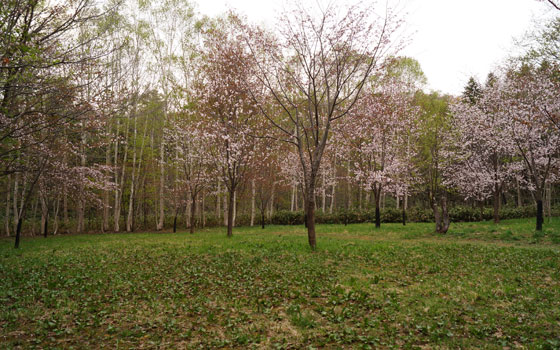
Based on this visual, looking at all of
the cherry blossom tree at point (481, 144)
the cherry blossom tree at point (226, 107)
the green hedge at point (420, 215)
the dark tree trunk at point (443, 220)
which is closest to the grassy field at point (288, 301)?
the dark tree trunk at point (443, 220)

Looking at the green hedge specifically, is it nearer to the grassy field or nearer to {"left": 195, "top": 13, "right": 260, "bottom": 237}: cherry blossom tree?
{"left": 195, "top": 13, "right": 260, "bottom": 237}: cherry blossom tree

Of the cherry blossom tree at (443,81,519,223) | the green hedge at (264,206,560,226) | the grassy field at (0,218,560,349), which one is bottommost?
the grassy field at (0,218,560,349)


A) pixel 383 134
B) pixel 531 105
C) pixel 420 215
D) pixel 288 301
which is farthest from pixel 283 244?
pixel 420 215

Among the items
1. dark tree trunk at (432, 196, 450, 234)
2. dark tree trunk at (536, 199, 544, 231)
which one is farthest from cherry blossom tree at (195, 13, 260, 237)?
dark tree trunk at (536, 199, 544, 231)

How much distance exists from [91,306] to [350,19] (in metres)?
13.1

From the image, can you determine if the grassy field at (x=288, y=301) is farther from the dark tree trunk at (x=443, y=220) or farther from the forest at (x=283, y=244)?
the dark tree trunk at (x=443, y=220)

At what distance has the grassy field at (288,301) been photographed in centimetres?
497

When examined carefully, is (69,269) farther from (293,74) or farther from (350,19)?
(350,19)

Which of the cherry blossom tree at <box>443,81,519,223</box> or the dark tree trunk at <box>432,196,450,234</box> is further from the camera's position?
the cherry blossom tree at <box>443,81,519,223</box>

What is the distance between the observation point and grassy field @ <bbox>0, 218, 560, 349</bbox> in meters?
4.97

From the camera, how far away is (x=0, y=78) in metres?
7.37

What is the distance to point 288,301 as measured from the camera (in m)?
6.69

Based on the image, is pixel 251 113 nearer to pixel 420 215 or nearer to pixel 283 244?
pixel 283 244

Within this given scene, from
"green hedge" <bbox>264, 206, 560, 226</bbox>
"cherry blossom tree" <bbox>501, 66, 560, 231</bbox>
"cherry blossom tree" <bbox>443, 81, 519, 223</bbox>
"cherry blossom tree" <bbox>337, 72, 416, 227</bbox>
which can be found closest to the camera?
"cherry blossom tree" <bbox>501, 66, 560, 231</bbox>
